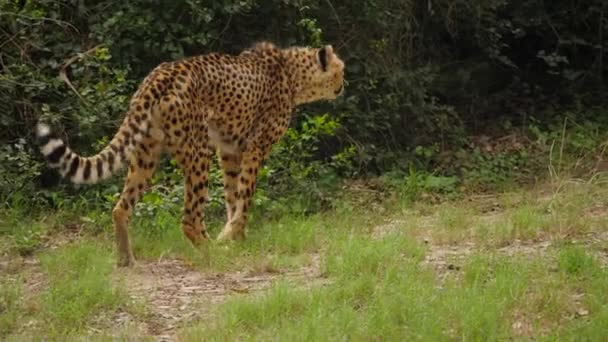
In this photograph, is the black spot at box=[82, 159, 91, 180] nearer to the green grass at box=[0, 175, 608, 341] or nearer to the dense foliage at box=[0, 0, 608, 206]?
the green grass at box=[0, 175, 608, 341]

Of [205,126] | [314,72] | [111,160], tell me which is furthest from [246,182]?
[111,160]

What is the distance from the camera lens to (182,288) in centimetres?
630

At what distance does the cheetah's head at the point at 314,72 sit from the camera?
834 centimetres

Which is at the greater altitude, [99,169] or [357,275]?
[99,169]

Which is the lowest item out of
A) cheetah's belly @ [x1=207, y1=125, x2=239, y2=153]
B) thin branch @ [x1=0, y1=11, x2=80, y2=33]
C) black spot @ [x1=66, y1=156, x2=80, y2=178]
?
cheetah's belly @ [x1=207, y1=125, x2=239, y2=153]

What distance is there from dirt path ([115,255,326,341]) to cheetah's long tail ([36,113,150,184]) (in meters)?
0.63

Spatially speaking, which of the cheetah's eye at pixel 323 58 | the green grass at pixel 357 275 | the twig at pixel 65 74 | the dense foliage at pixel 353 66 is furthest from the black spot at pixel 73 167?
the cheetah's eye at pixel 323 58

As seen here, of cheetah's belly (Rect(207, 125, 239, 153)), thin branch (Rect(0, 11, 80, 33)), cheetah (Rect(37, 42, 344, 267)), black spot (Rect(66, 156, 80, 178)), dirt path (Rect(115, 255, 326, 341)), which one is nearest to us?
dirt path (Rect(115, 255, 326, 341))

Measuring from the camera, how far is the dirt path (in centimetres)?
566

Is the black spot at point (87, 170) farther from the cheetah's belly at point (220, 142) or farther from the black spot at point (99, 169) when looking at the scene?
the cheetah's belly at point (220, 142)

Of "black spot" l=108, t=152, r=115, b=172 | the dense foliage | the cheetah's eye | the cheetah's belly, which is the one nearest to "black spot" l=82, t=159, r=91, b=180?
"black spot" l=108, t=152, r=115, b=172

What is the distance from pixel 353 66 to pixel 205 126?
315 cm

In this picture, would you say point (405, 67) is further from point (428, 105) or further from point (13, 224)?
point (13, 224)

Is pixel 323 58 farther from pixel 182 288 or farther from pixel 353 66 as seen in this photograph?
pixel 182 288
